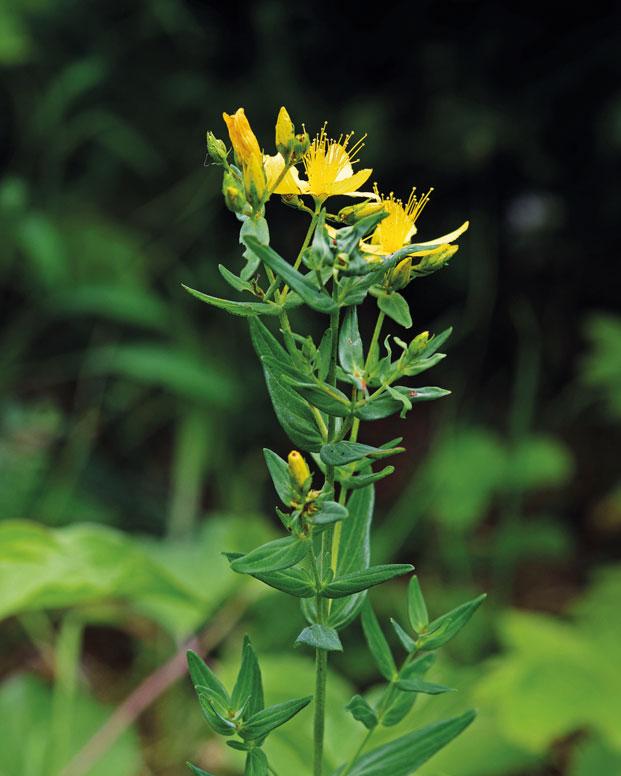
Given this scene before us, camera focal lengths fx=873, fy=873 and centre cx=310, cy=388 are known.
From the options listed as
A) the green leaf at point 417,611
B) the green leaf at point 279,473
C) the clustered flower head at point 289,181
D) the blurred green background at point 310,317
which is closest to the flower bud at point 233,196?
the clustered flower head at point 289,181

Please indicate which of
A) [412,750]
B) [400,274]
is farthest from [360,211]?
[412,750]

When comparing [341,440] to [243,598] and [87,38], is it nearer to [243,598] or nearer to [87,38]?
[243,598]

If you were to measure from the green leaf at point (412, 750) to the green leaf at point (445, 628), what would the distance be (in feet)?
0.12

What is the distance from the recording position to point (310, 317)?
160cm

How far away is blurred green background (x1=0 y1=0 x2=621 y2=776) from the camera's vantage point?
50.1 inches

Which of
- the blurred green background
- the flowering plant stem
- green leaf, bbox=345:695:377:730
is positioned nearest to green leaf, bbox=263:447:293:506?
the flowering plant stem

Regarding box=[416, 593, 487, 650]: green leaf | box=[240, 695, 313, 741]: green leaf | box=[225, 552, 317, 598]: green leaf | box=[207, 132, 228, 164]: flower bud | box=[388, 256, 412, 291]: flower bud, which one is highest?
box=[207, 132, 228, 164]: flower bud

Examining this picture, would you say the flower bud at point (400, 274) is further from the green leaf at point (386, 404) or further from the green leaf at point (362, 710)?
the green leaf at point (362, 710)

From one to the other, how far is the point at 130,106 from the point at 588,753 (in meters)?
1.31

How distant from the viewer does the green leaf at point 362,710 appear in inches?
16.0

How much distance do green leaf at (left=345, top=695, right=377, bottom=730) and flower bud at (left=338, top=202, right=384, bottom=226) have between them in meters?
0.22

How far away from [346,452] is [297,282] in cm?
7

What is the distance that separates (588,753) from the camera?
0.91 metres

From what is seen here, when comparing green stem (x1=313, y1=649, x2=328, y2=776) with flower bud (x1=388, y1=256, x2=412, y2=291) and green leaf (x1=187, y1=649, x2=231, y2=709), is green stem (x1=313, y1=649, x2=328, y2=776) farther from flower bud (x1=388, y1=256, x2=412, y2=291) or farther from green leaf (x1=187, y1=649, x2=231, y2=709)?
flower bud (x1=388, y1=256, x2=412, y2=291)
